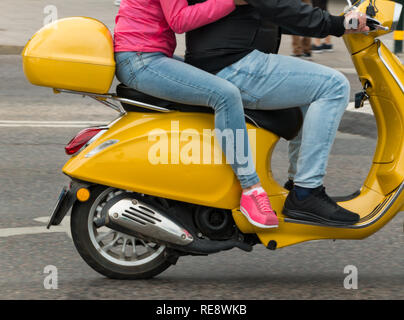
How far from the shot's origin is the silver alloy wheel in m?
4.31

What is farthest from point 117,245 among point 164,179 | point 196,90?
point 196,90

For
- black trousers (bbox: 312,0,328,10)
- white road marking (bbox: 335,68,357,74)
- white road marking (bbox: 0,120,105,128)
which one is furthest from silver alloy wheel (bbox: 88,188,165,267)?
black trousers (bbox: 312,0,328,10)

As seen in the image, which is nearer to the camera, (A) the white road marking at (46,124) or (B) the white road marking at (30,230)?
(B) the white road marking at (30,230)

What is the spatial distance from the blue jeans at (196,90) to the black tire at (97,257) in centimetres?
53

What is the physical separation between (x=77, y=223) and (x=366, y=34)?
5.31ft

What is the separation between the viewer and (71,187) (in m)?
4.28

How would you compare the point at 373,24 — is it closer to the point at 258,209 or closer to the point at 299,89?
the point at 299,89

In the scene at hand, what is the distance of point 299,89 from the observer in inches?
166

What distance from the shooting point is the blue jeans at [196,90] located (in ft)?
13.5

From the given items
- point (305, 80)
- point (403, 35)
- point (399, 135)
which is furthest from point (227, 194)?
point (403, 35)

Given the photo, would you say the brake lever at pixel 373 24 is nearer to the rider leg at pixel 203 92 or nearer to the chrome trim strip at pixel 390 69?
the chrome trim strip at pixel 390 69

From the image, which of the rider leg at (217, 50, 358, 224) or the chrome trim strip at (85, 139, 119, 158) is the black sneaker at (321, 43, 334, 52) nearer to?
the rider leg at (217, 50, 358, 224)

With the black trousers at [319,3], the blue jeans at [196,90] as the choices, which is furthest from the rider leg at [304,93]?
the black trousers at [319,3]

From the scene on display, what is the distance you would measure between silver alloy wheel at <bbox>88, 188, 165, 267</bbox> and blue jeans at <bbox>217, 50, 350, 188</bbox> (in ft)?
2.56
